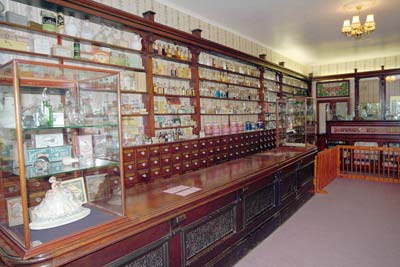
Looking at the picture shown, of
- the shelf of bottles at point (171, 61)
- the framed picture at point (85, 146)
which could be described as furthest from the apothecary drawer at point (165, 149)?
the framed picture at point (85, 146)

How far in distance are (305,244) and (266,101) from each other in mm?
5105

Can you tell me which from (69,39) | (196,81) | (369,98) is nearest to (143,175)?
(69,39)

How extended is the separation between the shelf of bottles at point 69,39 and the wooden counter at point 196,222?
2.01 m

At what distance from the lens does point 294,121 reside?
19.3 ft

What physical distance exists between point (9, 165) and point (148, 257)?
972 millimetres

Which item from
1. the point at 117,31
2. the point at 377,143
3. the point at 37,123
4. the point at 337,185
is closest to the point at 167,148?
the point at 117,31

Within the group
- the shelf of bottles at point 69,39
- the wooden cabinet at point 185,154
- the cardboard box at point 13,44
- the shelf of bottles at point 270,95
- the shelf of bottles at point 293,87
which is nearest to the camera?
the cardboard box at point 13,44

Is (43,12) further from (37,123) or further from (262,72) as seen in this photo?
(262,72)

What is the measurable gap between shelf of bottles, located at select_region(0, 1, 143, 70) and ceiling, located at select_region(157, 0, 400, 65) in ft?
4.76

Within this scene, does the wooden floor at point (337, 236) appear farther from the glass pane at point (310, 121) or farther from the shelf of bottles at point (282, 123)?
the glass pane at point (310, 121)

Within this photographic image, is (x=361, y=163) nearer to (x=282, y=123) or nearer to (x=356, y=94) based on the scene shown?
(x=282, y=123)

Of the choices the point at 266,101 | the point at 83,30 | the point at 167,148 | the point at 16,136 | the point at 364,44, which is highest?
the point at 364,44

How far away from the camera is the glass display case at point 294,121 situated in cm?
572

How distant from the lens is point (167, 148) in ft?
14.5
